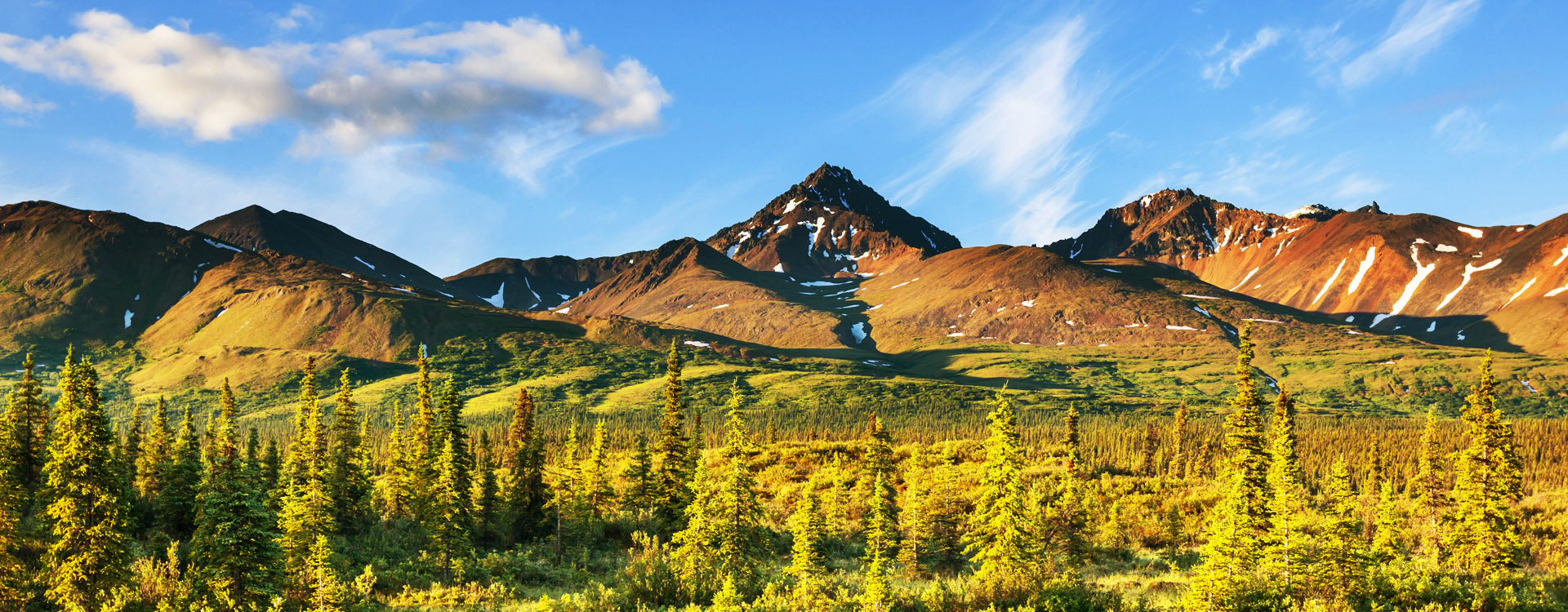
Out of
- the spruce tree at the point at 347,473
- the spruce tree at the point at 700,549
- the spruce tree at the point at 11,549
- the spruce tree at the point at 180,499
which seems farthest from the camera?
the spruce tree at the point at 347,473

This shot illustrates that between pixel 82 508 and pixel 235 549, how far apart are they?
779cm

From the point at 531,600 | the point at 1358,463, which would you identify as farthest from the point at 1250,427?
the point at 1358,463

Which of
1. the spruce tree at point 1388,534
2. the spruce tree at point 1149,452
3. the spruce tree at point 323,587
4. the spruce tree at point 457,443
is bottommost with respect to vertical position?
the spruce tree at point 1149,452

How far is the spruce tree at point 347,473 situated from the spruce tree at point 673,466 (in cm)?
1664

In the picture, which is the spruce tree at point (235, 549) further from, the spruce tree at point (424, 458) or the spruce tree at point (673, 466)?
the spruce tree at point (673, 466)

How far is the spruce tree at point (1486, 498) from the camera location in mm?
35562

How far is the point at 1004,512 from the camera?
3278cm

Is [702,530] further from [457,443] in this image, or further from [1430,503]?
[1430,503]

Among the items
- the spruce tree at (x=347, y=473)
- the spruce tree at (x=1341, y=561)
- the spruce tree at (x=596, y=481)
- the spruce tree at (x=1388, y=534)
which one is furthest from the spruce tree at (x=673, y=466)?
the spruce tree at (x=1388, y=534)

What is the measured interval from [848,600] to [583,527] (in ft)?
87.2

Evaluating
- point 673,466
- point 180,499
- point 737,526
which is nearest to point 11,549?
point 180,499

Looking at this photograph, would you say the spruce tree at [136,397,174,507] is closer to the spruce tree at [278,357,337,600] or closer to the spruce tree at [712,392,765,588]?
the spruce tree at [278,357,337,600]

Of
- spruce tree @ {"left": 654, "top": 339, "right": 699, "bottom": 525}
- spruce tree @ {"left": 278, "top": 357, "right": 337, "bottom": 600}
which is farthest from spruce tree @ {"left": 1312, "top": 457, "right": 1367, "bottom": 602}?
spruce tree @ {"left": 278, "top": 357, "right": 337, "bottom": 600}

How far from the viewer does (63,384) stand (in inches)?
1121
